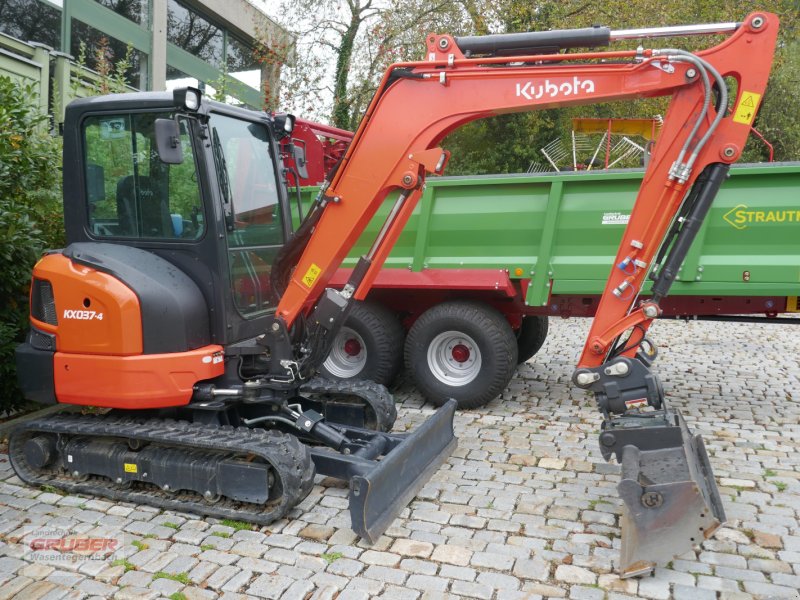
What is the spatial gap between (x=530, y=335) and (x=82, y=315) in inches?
196

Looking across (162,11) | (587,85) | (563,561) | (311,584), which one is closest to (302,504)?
(311,584)

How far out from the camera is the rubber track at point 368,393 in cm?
526

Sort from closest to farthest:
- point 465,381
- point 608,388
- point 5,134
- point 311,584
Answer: point 311,584 → point 608,388 → point 5,134 → point 465,381

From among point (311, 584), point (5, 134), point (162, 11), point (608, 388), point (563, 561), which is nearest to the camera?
point (311, 584)

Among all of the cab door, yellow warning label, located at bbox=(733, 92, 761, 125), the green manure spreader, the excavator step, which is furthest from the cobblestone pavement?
yellow warning label, located at bbox=(733, 92, 761, 125)

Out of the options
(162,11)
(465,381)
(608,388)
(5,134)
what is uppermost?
(162,11)

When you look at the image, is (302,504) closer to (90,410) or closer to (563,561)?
(563,561)

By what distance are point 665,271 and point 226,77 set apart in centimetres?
790

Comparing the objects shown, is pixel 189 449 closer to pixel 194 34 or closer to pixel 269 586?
pixel 269 586

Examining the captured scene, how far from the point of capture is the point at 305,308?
15.6 ft

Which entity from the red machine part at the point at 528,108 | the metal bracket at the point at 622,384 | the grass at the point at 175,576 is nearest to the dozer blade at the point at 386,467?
the grass at the point at 175,576

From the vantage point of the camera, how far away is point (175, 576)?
3.54m

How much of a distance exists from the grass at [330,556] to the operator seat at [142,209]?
85.6 inches

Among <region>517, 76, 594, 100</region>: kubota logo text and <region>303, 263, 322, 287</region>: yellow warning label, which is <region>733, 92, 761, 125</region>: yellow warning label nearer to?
<region>517, 76, 594, 100</region>: kubota logo text
